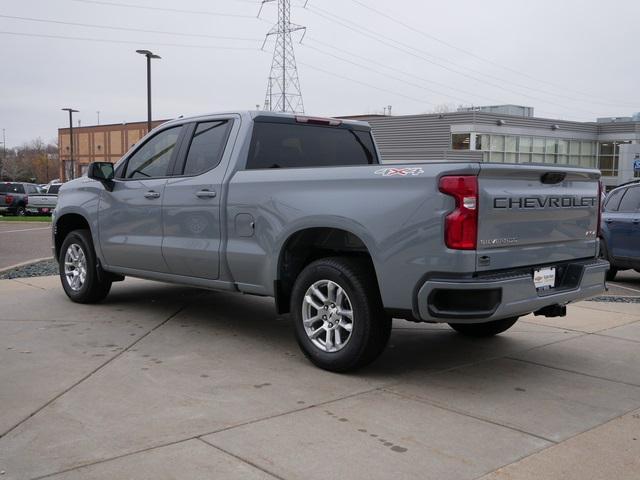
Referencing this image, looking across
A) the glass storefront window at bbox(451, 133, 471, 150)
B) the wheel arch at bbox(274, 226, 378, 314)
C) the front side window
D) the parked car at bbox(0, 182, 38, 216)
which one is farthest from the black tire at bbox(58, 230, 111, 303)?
the glass storefront window at bbox(451, 133, 471, 150)

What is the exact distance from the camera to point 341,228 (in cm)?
502

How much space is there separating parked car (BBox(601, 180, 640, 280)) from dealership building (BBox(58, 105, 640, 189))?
28.8m

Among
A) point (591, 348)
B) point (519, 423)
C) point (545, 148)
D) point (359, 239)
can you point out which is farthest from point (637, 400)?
point (545, 148)

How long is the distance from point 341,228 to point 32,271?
7640mm

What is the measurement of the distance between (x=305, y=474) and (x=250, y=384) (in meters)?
1.57

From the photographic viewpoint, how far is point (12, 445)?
3777mm

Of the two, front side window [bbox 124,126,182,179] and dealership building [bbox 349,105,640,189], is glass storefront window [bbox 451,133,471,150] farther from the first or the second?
front side window [bbox 124,126,182,179]

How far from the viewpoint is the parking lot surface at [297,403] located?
11.7ft

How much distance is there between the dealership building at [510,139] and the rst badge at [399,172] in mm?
35757

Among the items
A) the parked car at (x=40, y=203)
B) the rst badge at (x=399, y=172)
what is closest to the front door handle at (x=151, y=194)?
the rst badge at (x=399, y=172)

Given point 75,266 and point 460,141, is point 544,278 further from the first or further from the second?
point 460,141

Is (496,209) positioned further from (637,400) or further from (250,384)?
(250,384)

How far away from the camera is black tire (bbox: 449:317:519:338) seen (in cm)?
632

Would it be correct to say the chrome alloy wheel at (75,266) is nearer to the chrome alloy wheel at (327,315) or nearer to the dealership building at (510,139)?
the chrome alloy wheel at (327,315)
